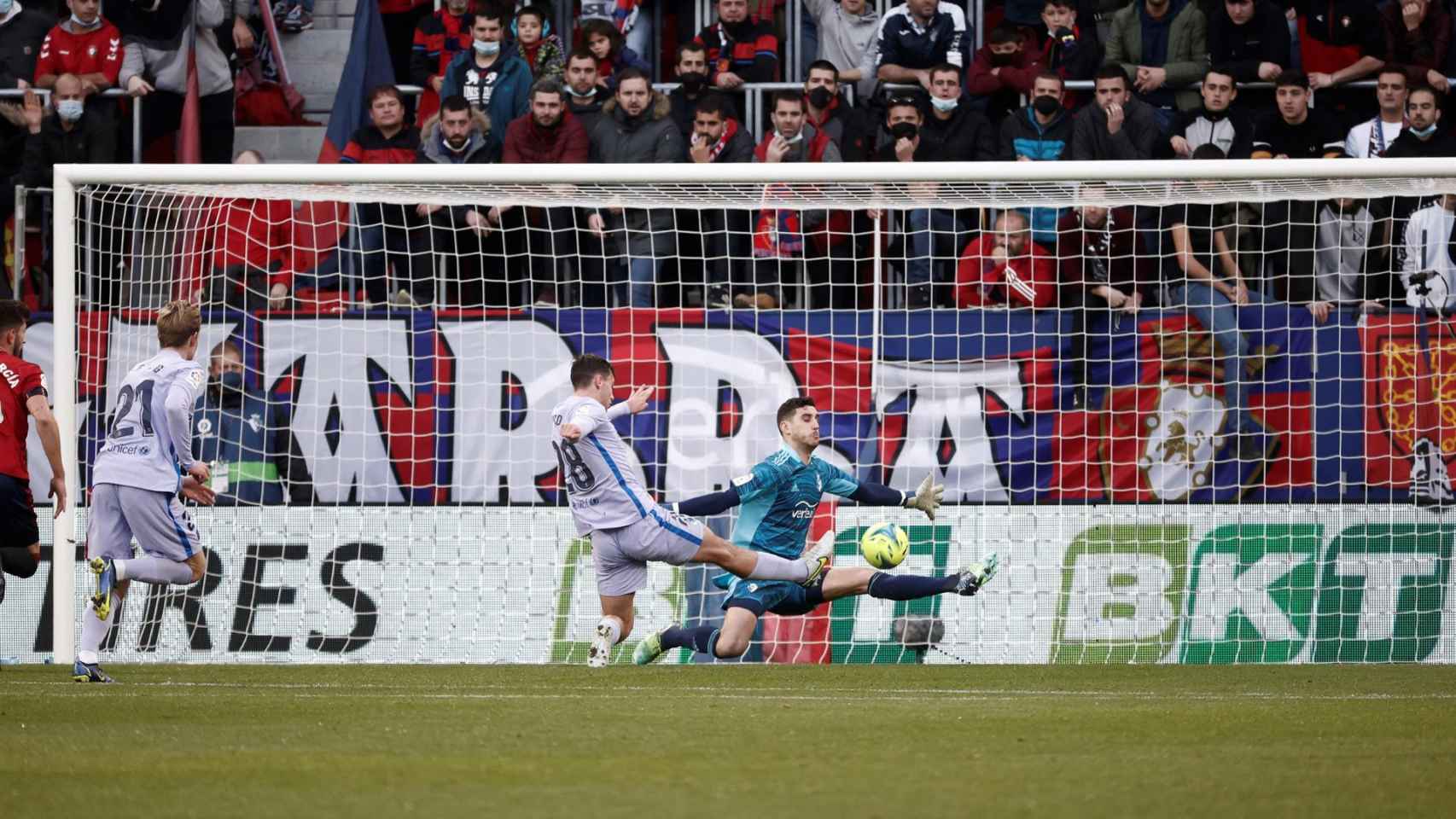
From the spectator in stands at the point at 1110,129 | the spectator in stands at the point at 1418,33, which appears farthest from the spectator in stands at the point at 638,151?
the spectator in stands at the point at 1418,33

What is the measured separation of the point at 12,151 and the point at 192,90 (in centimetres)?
146

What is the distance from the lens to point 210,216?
13.8 metres

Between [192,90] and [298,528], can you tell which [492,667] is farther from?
[192,90]

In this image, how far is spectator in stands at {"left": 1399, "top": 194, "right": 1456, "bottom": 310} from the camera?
41.8ft

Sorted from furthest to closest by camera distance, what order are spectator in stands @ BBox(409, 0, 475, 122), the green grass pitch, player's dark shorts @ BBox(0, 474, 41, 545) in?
spectator in stands @ BBox(409, 0, 475, 122), player's dark shorts @ BBox(0, 474, 41, 545), the green grass pitch

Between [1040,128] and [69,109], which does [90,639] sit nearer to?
[69,109]

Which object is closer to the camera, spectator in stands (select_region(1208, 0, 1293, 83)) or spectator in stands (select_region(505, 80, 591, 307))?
spectator in stands (select_region(505, 80, 591, 307))

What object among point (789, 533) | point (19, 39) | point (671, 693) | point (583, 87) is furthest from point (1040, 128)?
point (19, 39)

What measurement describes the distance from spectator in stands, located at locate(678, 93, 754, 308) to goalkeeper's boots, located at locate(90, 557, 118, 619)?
501cm

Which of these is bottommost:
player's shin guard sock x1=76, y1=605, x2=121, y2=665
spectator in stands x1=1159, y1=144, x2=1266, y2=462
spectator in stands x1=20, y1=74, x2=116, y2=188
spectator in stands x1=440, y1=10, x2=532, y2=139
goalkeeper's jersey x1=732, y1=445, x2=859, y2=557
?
player's shin guard sock x1=76, y1=605, x2=121, y2=665

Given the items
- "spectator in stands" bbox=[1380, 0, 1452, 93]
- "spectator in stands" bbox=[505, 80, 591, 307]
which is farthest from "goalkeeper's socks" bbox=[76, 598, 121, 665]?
"spectator in stands" bbox=[1380, 0, 1452, 93]

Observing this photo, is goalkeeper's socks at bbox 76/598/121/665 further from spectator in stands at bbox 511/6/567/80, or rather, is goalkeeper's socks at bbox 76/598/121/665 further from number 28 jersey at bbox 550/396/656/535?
spectator in stands at bbox 511/6/567/80

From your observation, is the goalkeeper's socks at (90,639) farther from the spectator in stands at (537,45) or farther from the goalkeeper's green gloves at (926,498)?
the spectator in stands at (537,45)

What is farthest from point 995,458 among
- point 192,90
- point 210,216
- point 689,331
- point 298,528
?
point 192,90
